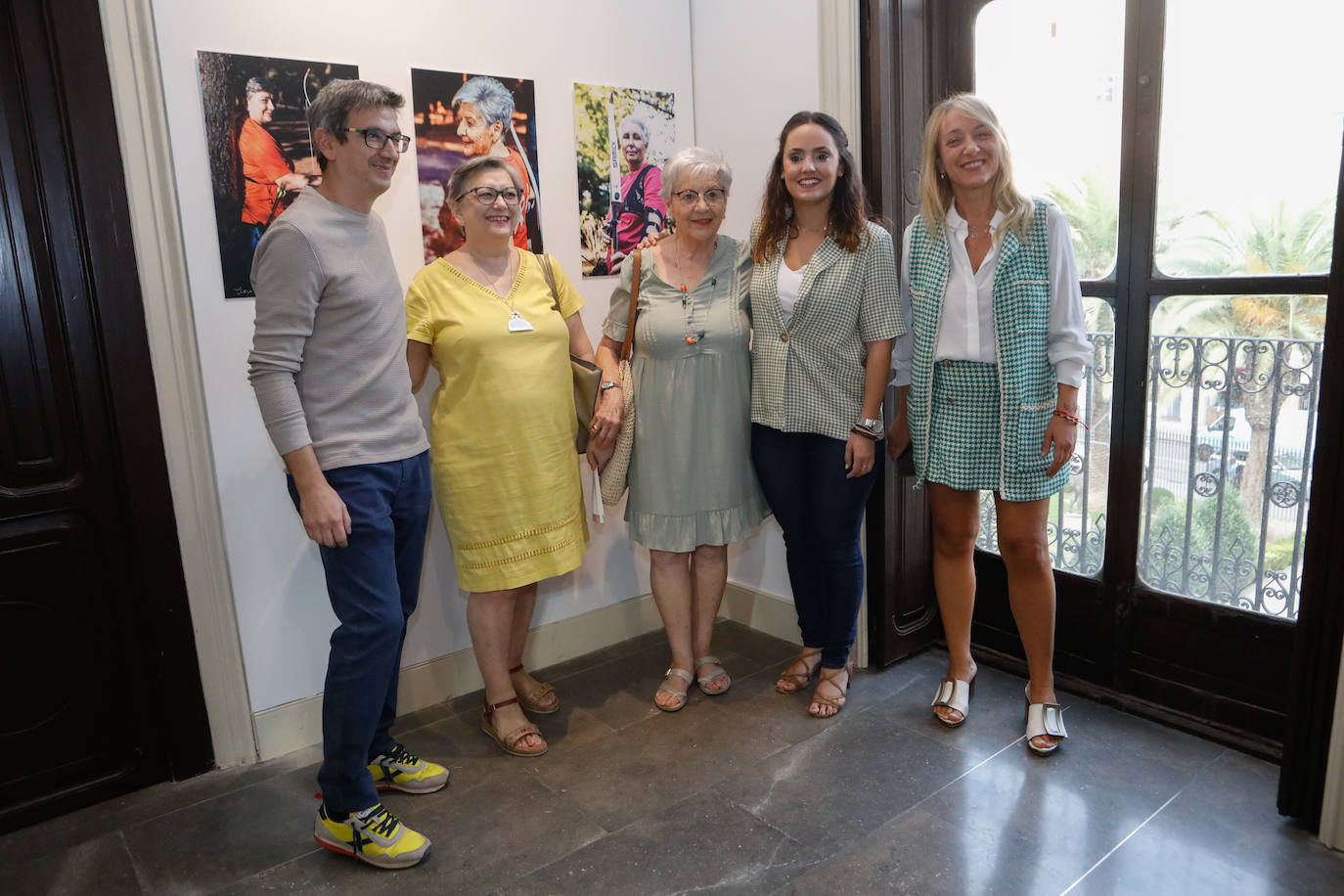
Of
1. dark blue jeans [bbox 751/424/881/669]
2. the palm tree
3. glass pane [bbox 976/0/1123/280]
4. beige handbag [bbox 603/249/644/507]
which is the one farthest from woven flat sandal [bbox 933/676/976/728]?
glass pane [bbox 976/0/1123/280]

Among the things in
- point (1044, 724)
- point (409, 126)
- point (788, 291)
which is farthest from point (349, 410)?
point (1044, 724)

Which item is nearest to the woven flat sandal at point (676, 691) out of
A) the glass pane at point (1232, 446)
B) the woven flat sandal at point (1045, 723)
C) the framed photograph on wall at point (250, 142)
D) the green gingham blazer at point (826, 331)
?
the green gingham blazer at point (826, 331)

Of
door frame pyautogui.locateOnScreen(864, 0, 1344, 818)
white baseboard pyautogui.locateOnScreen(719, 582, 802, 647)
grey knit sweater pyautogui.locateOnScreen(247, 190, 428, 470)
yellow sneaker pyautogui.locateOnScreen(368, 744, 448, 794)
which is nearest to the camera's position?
grey knit sweater pyautogui.locateOnScreen(247, 190, 428, 470)

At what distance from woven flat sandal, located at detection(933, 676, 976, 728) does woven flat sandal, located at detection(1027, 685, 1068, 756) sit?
0.17 meters

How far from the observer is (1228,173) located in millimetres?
2146

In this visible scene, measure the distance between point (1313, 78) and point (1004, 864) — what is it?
1.87m

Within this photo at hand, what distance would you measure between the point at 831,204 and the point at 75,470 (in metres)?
1.97

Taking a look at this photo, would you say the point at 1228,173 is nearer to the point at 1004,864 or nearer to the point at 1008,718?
the point at 1008,718

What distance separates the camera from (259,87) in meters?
2.18

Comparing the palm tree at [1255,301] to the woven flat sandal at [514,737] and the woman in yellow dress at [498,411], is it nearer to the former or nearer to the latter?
the woman in yellow dress at [498,411]

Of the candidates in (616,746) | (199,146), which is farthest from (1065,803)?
(199,146)

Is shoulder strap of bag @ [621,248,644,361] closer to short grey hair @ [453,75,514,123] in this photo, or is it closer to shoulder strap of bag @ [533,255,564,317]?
shoulder strap of bag @ [533,255,564,317]

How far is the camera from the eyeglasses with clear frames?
2301 millimetres

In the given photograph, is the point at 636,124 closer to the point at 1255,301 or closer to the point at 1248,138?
the point at 1248,138
